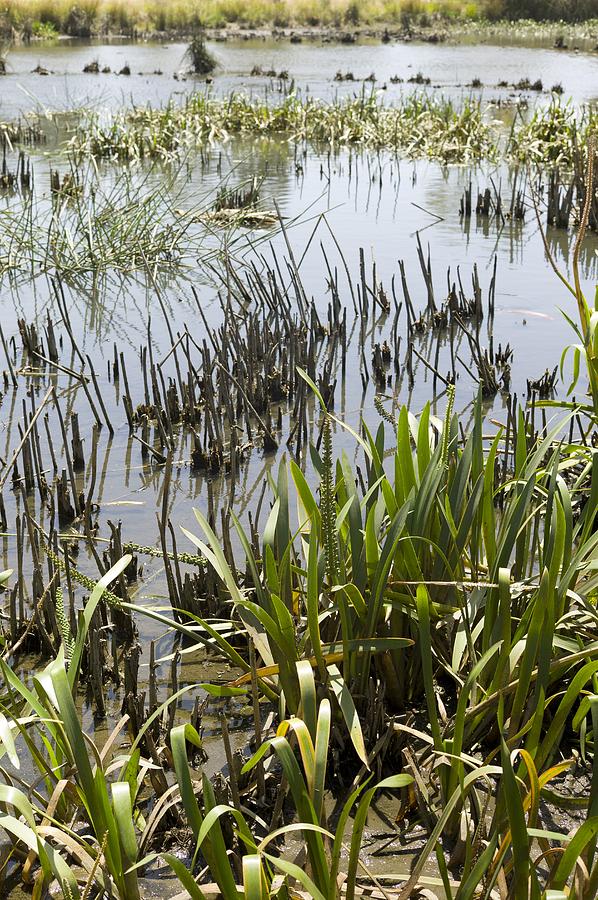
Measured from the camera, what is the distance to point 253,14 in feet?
141

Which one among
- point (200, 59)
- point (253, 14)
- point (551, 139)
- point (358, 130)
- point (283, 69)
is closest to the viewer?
point (551, 139)

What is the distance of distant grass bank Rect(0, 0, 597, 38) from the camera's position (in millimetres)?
37719

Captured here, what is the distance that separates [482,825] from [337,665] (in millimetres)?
669

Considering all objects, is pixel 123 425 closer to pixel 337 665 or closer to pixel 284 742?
pixel 337 665

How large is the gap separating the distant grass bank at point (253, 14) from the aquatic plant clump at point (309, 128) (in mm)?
23179

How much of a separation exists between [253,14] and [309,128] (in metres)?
31.0

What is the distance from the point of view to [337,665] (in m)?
2.51

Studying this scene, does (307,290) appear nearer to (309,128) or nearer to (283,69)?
(309,128)

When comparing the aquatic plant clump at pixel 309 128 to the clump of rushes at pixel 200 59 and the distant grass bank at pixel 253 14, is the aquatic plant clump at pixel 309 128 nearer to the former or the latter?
the clump of rushes at pixel 200 59

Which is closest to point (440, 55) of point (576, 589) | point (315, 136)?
point (315, 136)

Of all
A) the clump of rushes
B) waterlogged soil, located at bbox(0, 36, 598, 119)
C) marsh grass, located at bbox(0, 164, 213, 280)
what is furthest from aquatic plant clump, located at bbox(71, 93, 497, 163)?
the clump of rushes

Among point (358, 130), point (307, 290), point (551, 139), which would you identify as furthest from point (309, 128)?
point (307, 290)

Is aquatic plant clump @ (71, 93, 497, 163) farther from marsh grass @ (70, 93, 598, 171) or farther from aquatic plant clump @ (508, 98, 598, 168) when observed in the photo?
aquatic plant clump @ (508, 98, 598, 168)

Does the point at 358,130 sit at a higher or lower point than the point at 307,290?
higher
